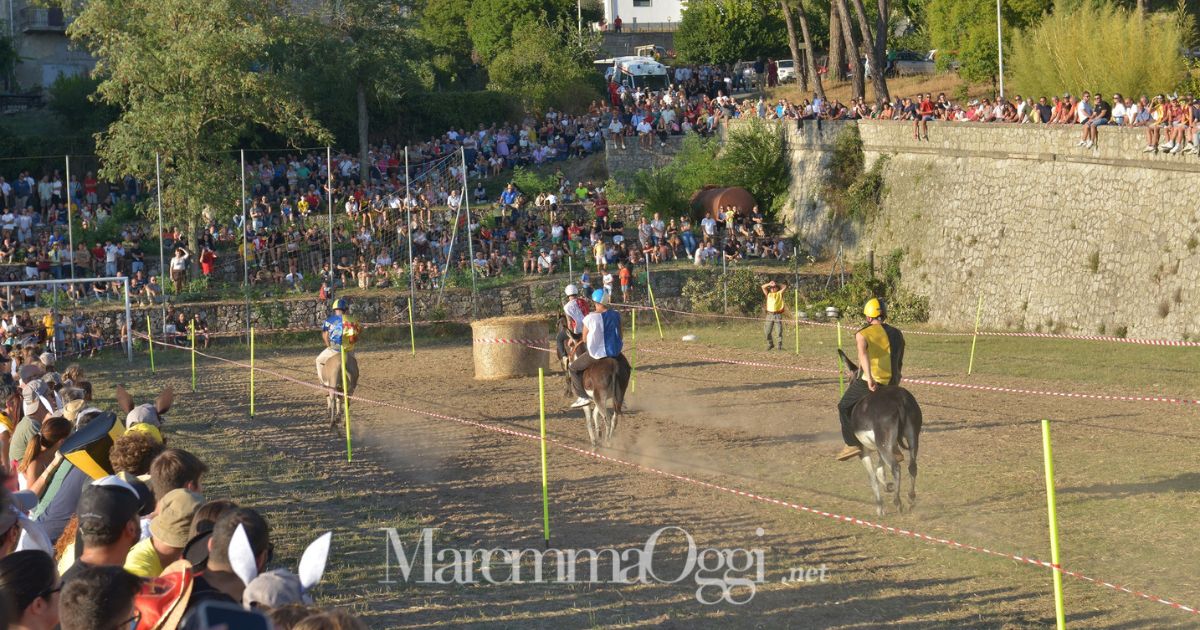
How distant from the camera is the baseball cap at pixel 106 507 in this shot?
20.5ft

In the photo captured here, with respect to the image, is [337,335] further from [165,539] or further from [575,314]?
[165,539]

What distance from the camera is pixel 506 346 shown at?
25.3 meters

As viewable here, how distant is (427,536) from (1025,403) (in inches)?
421

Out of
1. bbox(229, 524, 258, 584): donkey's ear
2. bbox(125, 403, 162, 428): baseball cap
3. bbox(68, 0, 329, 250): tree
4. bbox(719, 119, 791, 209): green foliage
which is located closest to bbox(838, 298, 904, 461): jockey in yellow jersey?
bbox(125, 403, 162, 428): baseball cap

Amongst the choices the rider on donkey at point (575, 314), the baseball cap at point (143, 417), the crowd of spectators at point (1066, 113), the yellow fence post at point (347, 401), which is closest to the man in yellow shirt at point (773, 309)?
the rider on donkey at point (575, 314)

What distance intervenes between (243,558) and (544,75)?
164 ft

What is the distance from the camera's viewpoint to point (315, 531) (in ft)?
42.1

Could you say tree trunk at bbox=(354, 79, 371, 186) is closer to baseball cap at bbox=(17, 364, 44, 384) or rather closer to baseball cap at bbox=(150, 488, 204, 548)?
baseball cap at bbox=(17, 364, 44, 384)

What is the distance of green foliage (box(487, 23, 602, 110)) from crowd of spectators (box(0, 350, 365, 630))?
144 ft

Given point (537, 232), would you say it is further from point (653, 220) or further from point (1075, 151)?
point (1075, 151)

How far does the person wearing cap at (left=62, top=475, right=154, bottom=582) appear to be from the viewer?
625cm

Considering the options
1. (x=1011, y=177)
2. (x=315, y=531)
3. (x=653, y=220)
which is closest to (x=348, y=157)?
(x=653, y=220)

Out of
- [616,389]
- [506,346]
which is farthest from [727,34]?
[616,389]

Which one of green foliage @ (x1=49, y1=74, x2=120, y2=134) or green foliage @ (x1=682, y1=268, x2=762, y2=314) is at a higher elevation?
green foliage @ (x1=49, y1=74, x2=120, y2=134)
